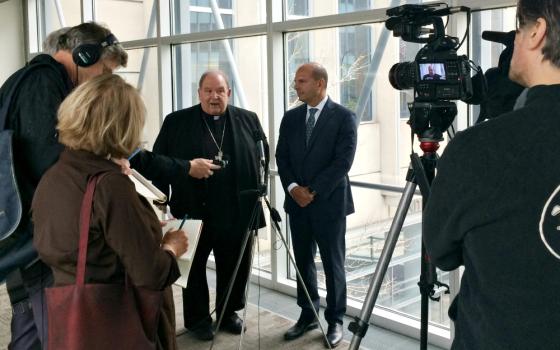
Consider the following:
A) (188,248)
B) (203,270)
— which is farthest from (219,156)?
(188,248)

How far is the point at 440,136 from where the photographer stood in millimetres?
2244

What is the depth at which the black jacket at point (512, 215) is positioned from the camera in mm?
1065

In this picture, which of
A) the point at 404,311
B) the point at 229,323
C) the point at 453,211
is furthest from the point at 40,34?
the point at 453,211

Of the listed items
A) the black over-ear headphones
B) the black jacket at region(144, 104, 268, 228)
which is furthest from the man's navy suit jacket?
the black over-ear headphones

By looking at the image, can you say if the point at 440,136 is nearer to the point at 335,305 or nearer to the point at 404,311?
the point at 335,305

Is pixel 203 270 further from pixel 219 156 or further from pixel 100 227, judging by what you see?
pixel 100 227

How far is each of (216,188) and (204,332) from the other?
925mm

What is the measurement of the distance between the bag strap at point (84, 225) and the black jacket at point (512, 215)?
3.29 ft

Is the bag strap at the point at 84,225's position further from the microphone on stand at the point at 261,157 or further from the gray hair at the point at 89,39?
the microphone on stand at the point at 261,157

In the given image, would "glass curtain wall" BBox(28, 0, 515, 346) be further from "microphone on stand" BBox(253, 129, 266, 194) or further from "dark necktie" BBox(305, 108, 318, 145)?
"microphone on stand" BBox(253, 129, 266, 194)

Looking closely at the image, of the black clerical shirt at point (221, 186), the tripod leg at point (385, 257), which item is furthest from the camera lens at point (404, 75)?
the black clerical shirt at point (221, 186)

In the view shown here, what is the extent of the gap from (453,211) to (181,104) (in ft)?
16.7

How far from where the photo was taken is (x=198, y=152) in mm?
3842

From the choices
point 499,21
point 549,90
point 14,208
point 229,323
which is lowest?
point 229,323
